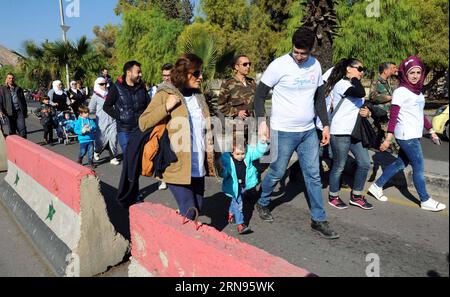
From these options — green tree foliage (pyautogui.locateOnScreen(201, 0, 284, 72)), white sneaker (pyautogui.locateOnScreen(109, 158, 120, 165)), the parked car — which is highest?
green tree foliage (pyautogui.locateOnScreen(201, 0, 284, 72))

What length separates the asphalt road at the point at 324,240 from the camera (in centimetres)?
346

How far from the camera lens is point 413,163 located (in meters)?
4.51

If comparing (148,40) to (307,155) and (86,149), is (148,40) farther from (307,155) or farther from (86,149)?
(307,155)

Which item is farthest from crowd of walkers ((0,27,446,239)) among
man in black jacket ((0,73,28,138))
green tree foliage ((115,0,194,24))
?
green tree foliage ((115,0,194,24))

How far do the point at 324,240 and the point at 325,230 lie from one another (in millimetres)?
105

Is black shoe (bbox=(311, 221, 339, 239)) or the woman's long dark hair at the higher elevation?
the woman's long dark hair

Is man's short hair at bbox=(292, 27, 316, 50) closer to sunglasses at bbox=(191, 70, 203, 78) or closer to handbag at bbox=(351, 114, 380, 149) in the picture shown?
sunglasses at bbox=(191, 70, 203, 78)

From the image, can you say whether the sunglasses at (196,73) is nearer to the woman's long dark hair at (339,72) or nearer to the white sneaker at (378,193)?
the woman's long dark hair at (339,72)

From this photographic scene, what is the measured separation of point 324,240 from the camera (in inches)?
159

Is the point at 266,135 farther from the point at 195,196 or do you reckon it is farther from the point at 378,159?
the point at 378,159

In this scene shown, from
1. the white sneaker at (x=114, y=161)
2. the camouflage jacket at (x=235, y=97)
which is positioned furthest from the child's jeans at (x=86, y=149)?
the camouflage jacket at (x=235, y=97)

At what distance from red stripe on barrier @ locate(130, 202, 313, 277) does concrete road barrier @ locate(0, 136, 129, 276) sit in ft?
1.48

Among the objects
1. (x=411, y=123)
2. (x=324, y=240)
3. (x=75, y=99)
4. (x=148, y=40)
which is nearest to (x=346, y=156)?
(x=411, y=123)

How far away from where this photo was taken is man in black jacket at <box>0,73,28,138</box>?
30.4 ft
